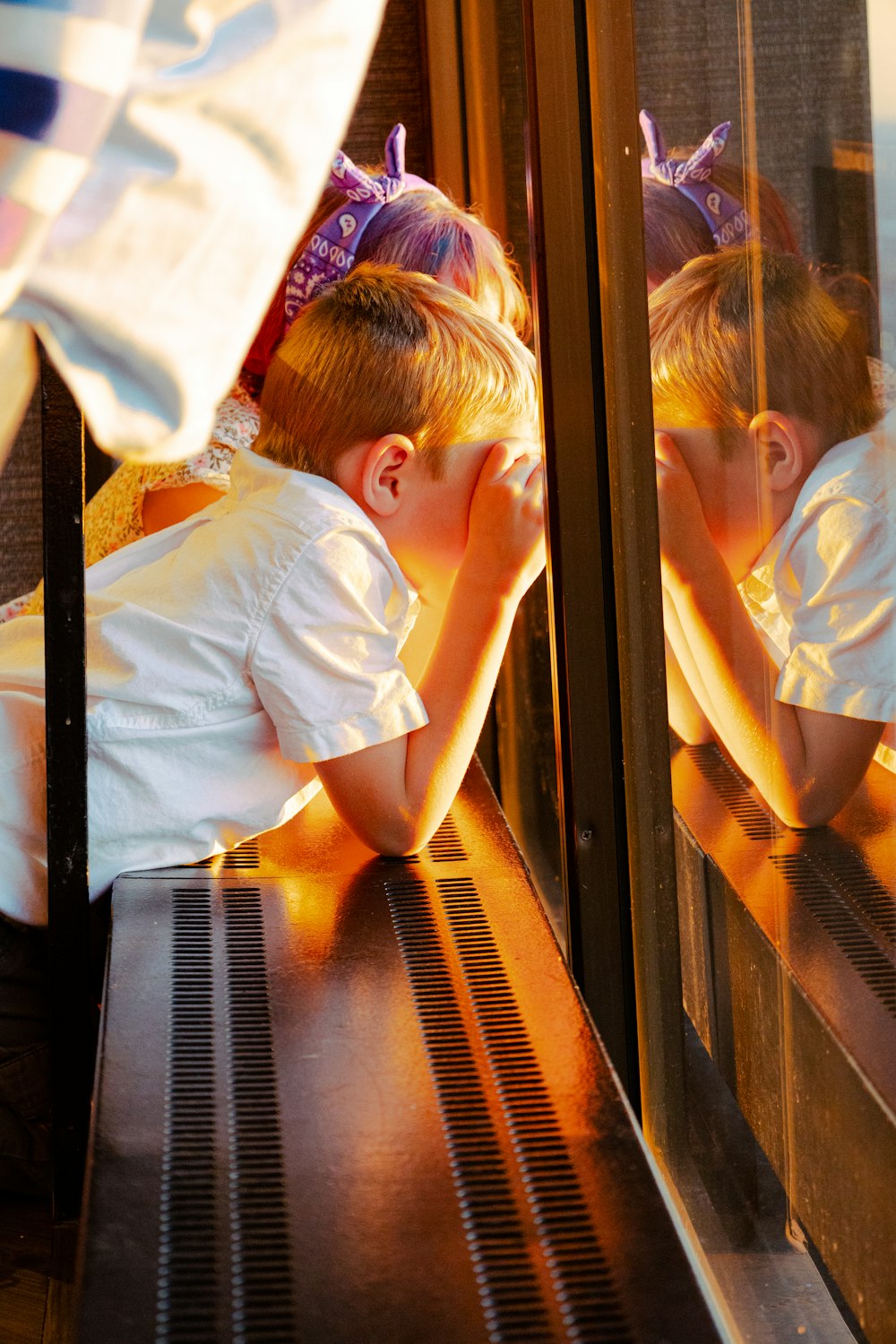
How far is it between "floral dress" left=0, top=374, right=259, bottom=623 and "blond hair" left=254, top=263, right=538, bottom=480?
0.91 ft

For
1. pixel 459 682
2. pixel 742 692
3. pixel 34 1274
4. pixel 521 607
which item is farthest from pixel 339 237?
pixel 34 1274

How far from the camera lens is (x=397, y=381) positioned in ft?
3.98

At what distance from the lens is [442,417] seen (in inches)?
47.8

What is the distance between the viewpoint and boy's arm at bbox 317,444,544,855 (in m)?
1.11

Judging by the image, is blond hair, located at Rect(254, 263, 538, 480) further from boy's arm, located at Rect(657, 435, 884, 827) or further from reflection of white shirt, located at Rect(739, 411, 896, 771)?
reflection of white shirt, located at Rect(739, 411, 896, 771)

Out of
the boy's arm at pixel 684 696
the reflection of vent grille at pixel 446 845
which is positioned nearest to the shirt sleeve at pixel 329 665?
the reflection of vent grille at pixel 446 845

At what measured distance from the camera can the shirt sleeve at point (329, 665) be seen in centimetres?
108

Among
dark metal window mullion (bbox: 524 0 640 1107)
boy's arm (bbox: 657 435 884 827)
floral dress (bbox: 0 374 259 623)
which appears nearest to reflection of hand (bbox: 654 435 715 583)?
boy's arm (bbox: 657 435 884 827)

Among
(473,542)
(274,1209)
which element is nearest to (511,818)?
(473,542)

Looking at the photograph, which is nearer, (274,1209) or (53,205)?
(53,205)

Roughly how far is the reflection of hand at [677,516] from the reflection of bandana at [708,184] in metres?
0.15

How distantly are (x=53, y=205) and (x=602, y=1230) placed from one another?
428 millimetres

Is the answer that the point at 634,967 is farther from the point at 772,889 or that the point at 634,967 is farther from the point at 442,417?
the point at 442,417

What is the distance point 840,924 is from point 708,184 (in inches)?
16.2
